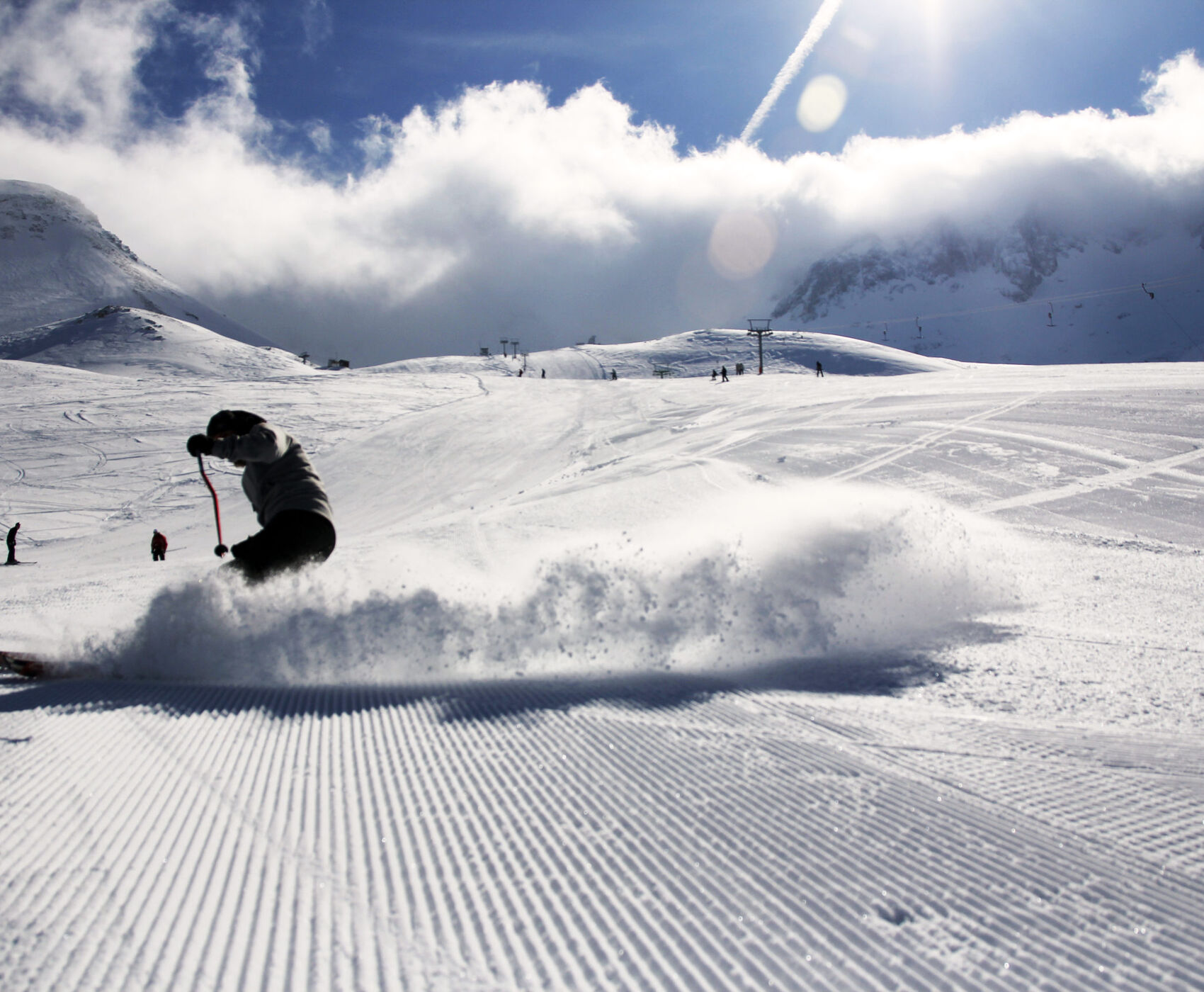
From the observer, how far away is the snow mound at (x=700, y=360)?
76.4 metres

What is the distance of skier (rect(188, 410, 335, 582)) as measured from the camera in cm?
461

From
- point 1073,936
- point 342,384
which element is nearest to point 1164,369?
point 1073,936

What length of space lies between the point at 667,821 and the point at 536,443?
61.8 ft

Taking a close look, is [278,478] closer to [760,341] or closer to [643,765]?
[643,765]

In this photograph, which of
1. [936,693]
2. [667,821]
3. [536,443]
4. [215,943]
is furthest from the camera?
[536,443]

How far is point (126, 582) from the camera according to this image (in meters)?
9.66

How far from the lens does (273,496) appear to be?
15.9ft

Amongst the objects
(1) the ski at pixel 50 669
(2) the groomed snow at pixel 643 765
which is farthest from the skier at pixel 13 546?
(1) the ski at pixel 50 669

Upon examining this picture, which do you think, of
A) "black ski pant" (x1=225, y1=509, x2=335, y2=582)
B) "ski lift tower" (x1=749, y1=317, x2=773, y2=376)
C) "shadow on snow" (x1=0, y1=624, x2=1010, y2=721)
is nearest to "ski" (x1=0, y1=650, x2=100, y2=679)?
"shadow on snow" (x1=0, y1=624, x2=1010, y2=721)

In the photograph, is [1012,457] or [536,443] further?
[536,443]

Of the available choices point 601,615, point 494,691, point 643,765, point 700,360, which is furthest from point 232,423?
point 700,360

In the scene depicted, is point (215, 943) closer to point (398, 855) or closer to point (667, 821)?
point (398, 855)

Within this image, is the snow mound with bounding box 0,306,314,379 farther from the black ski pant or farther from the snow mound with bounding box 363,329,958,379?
the black ski pant

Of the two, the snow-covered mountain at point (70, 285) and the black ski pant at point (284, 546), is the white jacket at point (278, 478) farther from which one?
the snow-covered mountain at point (70, 285)
